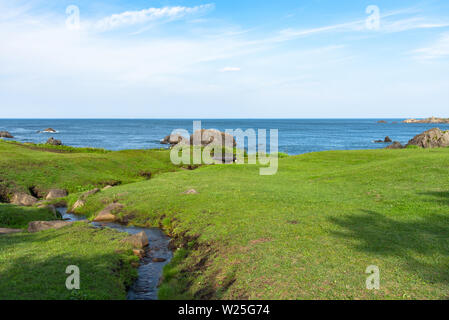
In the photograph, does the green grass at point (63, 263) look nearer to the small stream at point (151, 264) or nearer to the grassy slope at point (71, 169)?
the small stream at point (151, 264)

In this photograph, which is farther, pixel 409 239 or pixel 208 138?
pixel 208 138

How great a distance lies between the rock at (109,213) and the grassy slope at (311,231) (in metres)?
1.45

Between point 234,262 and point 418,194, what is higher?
point 418,194

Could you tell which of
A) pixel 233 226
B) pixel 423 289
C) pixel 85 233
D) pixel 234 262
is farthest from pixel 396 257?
pixel 85 233

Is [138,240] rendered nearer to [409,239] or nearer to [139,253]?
[139,253]

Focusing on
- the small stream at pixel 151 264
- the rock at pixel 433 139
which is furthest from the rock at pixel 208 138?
the small stream at pixel 151 264

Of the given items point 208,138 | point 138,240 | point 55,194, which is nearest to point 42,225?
point 138,240

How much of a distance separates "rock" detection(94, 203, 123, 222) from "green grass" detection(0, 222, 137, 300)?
5519 millimetres

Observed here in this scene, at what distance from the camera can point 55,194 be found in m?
36.2

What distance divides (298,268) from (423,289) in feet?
15.0

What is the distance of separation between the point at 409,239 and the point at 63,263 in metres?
17.1

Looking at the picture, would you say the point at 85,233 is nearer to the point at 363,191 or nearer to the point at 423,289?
the point at 423,289
